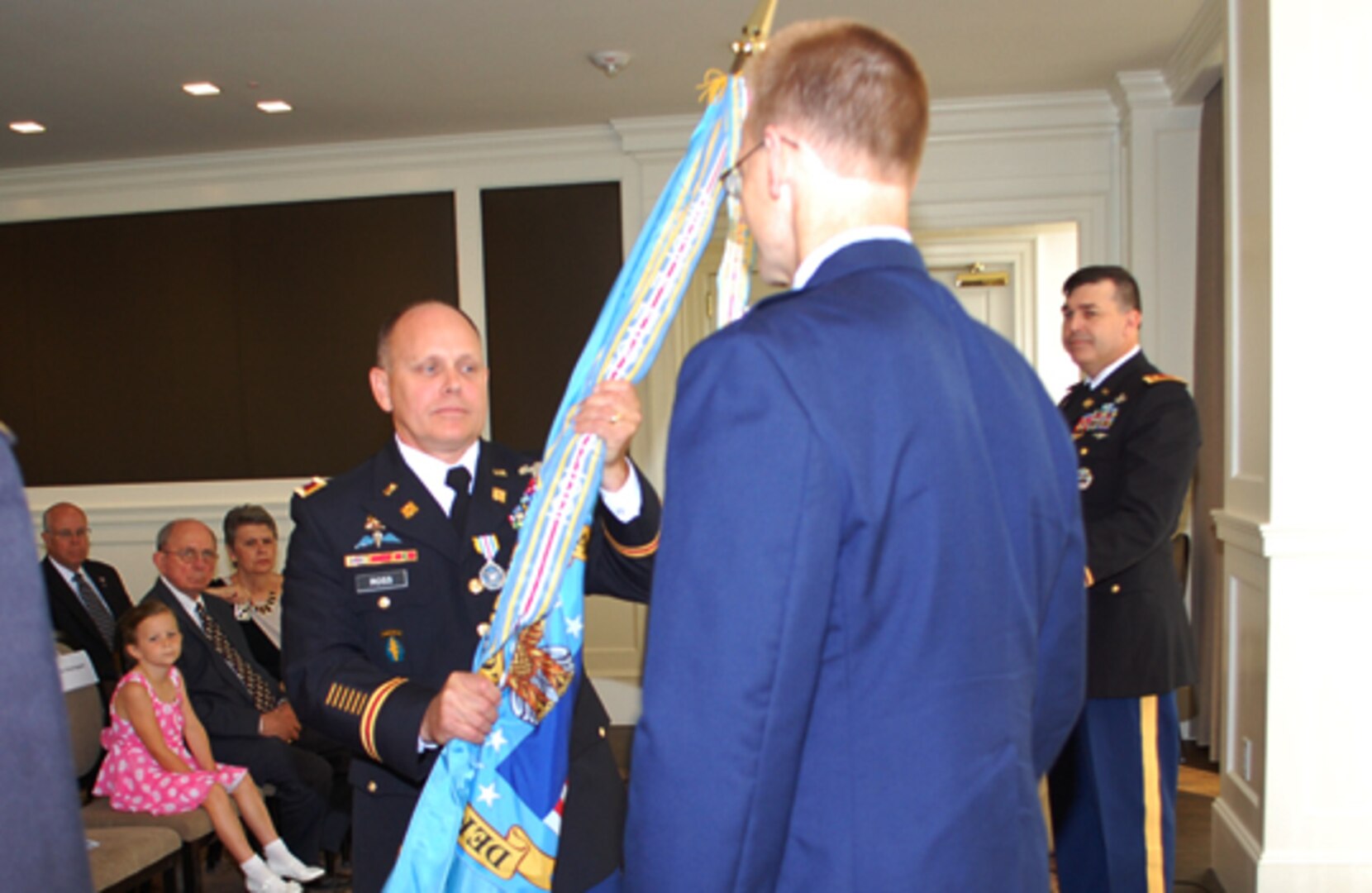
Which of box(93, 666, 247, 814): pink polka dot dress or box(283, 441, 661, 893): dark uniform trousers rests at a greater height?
box(283, 441, 661, 893): dark uniform trousers

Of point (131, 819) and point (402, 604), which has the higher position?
point (402, 604)

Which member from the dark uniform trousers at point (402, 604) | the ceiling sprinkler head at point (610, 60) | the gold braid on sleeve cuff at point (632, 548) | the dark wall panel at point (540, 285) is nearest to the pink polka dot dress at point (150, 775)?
the dark uniform trousers at point (402, 604)

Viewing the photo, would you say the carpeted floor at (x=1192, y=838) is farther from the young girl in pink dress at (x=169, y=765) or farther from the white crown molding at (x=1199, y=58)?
the white crown molding at (x=1199, y=58)

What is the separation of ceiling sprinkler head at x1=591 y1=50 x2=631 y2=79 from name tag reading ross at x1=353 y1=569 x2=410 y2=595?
11.2ft

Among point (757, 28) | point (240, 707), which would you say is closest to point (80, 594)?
point (240, 707)

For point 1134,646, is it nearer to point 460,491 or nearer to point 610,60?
point 460,491

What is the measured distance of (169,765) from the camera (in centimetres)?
357

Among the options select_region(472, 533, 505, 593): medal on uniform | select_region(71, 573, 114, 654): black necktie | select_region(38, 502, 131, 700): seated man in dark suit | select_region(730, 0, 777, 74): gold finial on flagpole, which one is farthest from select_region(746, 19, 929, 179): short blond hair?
select_region(71, 573, 114, 654): black necktie

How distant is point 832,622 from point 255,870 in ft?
10.5

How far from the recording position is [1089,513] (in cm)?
301

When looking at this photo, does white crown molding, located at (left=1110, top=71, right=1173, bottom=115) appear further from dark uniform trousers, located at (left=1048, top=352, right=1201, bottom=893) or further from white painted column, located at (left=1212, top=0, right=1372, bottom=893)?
dark uniform trousers, located at (left=1048, top=352, right=1201, bottom=893)

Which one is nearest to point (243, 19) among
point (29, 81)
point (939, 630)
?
point (29, 81)

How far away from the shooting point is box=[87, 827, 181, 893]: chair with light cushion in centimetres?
→ 290

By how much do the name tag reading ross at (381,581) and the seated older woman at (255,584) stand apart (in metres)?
2.75
